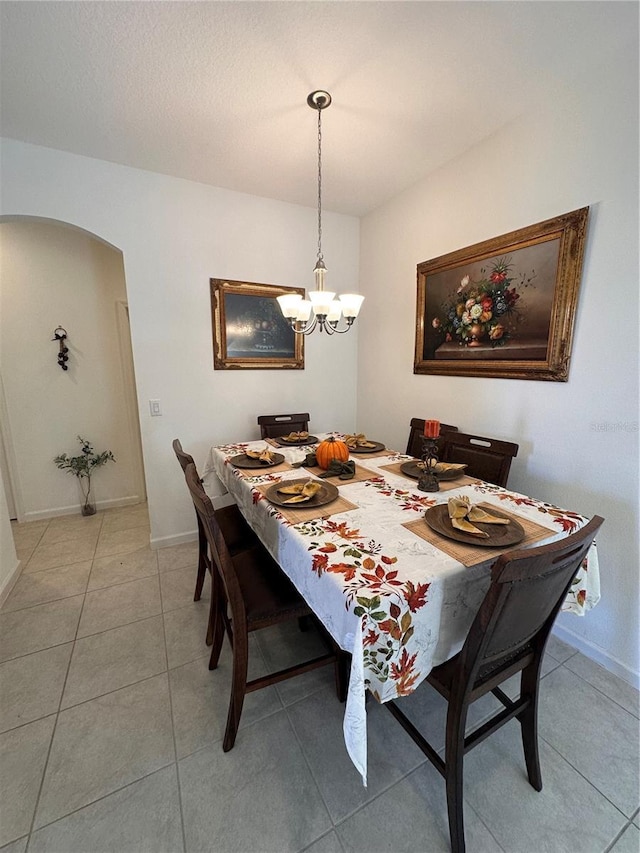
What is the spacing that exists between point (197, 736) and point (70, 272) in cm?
342

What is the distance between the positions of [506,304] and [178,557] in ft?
9.03

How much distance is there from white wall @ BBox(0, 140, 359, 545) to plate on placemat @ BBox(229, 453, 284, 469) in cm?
94

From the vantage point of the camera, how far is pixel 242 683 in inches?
48.1

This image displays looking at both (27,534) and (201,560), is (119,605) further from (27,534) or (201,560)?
(27,534)

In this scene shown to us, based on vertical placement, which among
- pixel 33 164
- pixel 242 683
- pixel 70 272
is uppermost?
pixel 33 164

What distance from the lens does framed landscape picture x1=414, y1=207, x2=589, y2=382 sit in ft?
5.45

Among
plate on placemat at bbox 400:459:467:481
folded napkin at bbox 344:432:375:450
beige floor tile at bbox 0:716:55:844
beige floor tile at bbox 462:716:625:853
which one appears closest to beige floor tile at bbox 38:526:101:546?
beige floor tile at bbox 0:716:55:844

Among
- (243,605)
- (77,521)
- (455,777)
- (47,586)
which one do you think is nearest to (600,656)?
(455,777)

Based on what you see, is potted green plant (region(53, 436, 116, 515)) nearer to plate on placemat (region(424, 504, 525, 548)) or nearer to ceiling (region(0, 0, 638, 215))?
ceiling (region(0, 0, 638, 215))

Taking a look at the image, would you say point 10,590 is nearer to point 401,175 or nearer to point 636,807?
point 636,807

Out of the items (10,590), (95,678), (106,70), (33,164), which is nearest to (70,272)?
(33,164)

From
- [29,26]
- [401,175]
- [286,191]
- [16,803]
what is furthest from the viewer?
[286,191]

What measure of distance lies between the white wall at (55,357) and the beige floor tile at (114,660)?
1885 millimetres

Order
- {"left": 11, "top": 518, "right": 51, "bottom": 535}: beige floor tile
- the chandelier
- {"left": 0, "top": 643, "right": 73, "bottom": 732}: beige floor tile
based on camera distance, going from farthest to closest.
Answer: {"left": 11, "top": 518, "right": 51, "bottom": 535}: beige floor tile < the chandelier < {"left": 0, "top": 643, "right": 73, "bottom": 732}: beige floor tile
